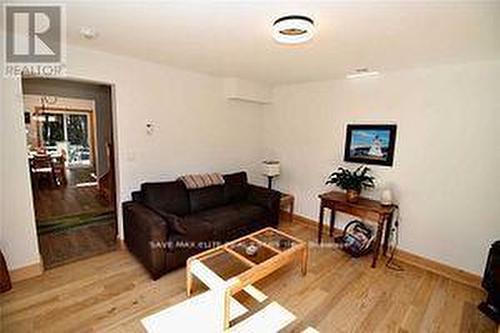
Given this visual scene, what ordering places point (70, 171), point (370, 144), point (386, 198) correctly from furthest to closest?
point (70, 171), point (370, 144), point (386, 198)

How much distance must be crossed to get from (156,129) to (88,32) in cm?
137

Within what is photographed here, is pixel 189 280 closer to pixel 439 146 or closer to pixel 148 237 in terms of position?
pixel 148 237

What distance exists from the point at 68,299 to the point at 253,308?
1683 millimetres

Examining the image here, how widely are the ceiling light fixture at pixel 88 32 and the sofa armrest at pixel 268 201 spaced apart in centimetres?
278

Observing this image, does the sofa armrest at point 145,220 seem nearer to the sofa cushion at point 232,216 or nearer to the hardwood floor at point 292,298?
the hardwood floor at point 292,298

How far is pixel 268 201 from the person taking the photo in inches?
148

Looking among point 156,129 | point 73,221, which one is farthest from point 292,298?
point 73,221

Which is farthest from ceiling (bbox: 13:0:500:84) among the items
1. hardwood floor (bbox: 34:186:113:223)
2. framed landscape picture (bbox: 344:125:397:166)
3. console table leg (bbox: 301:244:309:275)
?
hardwood floor (bbox: 34:186:113:223)

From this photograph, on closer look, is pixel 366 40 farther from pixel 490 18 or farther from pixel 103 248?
pixel 103 248

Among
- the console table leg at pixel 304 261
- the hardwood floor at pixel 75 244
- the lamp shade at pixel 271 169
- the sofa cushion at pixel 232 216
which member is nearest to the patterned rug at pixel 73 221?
the hardwood floor at pixel 75 244

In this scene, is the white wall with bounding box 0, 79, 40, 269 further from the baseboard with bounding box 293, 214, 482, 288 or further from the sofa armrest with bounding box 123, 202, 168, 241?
the baseboard with bounding box 293, 214, 482, 288

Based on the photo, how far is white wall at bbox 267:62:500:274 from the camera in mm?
2584

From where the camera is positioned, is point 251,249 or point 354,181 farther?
point 354,181

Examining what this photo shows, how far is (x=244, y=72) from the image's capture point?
3.57m
